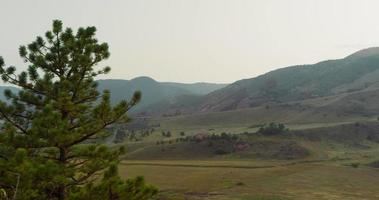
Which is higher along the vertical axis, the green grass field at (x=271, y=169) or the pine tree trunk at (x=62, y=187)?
the pine tree trunk at (x=62, y=187)

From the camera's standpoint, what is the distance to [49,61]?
61.8 ft

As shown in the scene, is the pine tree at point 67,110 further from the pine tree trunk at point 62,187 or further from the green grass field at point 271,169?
the green grass field at point 271,169

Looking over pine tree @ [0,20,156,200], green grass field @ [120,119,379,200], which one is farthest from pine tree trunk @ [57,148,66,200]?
green grass field @ [120,119,379,200]

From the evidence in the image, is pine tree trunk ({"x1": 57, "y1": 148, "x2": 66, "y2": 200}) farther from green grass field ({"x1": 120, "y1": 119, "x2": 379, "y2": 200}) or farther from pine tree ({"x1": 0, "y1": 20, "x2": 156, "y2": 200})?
green grass field ({"x1": 120, "y1": 119, "x2": 379, "y2": 200})

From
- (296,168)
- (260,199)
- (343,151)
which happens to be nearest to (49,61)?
(260,199)

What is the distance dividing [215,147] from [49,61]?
81.4 meters

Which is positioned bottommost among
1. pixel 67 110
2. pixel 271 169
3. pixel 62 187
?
pixel 271 169

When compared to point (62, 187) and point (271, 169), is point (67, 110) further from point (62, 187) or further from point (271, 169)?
point (271, 169)

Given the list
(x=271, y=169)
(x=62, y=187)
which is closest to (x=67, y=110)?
(x=62, y=187)

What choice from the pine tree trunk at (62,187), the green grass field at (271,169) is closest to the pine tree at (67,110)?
the pine tree trunk at (62,187)

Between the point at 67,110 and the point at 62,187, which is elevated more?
the point at 67,110

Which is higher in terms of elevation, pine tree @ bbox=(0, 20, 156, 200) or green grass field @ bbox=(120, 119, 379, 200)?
pine tree @ bbox=(0, 20, 156, 200)

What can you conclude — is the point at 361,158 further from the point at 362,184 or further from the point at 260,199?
the point at 260,199

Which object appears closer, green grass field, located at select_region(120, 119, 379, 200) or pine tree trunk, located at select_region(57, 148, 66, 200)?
pine tree trunk, located at select_region(57, 148, 66, 200)
